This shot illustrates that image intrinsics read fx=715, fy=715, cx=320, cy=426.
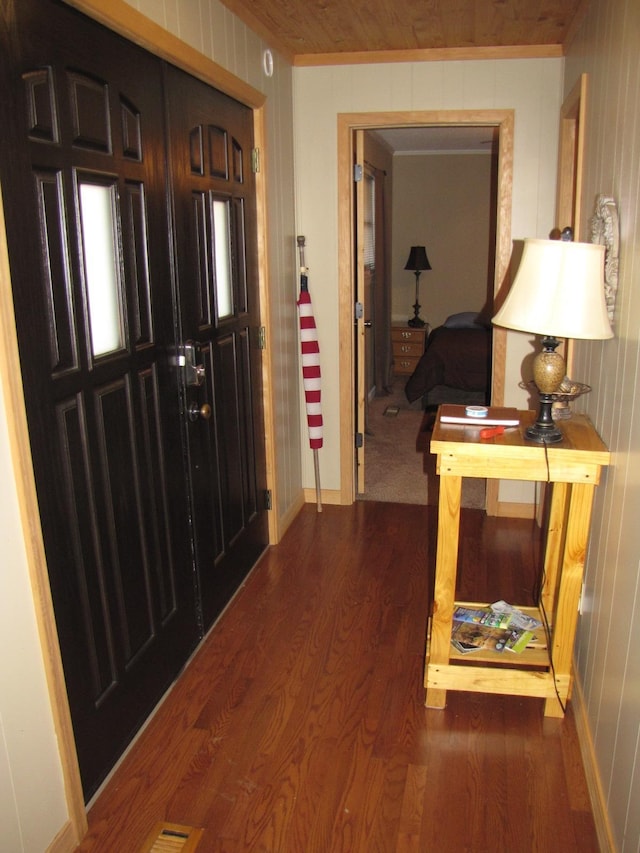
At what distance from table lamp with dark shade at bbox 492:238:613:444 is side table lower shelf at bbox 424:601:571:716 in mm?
1084

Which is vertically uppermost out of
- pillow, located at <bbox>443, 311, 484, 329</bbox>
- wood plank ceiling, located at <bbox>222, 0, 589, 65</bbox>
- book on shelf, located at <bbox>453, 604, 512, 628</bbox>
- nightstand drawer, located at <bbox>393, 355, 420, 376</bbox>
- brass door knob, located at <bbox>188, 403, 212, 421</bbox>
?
wood plank ceiling, located at <bbox>222, 0, 589, 65</bbox>

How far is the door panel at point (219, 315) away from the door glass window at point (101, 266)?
393 mm

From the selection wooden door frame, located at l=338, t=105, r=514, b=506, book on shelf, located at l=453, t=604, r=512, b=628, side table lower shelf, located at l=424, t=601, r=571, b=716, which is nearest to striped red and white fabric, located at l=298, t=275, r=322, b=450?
wooden door frame, located at l=338, t=105, r=514, b=506

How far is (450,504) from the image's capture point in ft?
7.29

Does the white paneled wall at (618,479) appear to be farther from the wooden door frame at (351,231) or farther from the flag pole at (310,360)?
the flag pole at (310,360)

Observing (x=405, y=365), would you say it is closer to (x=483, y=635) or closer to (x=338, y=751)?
(x=483, y=635)

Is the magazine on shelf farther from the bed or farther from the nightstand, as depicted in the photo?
the nightstand

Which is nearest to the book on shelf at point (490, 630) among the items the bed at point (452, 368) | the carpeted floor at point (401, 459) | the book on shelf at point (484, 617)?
the book on shelf at point (484, 617)

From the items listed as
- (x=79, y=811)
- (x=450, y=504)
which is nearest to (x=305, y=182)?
(x=450, y=504)

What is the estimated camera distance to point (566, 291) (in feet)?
6.25

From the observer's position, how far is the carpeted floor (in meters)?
4.23

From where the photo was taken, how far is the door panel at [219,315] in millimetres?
2445

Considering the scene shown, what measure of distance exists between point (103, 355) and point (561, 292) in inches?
49.0

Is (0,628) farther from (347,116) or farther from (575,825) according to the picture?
(347,116)
